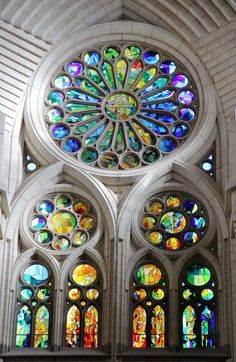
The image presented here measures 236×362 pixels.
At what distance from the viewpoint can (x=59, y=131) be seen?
2450 cm

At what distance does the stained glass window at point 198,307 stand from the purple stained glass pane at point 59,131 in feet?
12.4

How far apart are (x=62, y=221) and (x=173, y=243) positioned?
2.21 metres

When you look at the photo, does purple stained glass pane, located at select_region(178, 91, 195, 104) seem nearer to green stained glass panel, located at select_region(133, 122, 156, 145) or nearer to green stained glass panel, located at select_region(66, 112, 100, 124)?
green stained glass panel, located at select_region(133, 122, 156, 145)

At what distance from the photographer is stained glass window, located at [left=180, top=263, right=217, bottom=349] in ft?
73.8

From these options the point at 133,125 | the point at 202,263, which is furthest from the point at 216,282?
the point at 133,125

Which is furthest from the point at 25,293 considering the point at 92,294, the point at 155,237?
the point at 155,237

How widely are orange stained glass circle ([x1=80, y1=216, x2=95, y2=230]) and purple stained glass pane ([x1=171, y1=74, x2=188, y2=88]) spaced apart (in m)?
3.41

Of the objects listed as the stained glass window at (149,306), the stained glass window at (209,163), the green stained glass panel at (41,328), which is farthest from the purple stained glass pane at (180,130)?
the green stained glass panel at (41,328)

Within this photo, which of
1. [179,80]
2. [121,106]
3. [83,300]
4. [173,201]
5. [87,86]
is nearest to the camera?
[83,300]

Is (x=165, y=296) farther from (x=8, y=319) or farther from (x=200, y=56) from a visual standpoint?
(x=200, y=56)

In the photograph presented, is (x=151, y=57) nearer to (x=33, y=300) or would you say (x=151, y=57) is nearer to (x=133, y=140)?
(x=133, y=140)

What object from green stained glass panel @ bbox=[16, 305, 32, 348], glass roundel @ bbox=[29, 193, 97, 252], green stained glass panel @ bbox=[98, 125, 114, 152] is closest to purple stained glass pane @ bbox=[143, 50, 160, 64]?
green stained glass panel @ bbox=[98, 125, 114, 152]

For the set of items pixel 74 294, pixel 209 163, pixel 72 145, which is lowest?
pixel 74 294

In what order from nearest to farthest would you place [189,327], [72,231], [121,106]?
[189,327] → [72,231] → [121,106]
